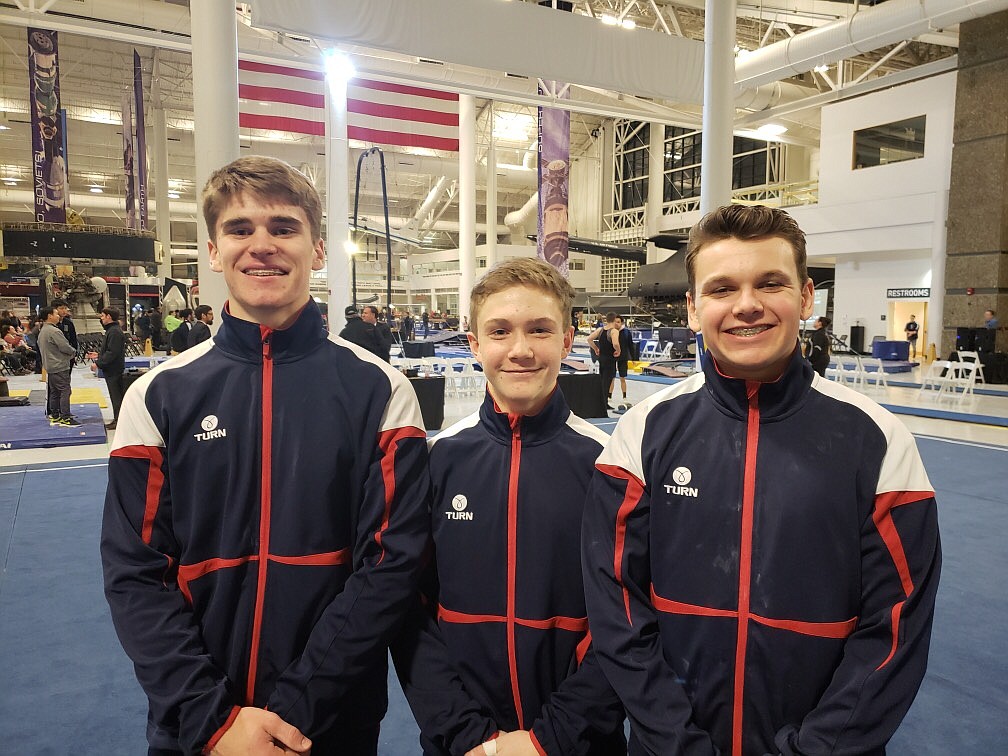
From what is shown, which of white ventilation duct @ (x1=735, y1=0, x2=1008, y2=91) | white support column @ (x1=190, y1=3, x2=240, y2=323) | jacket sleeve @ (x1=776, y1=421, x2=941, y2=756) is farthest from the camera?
white ventilation duct @ (x1=735, y1=0, x2=1008, y2=91)

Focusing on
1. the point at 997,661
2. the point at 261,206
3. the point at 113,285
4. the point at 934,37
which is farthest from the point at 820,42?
the point at 113,285

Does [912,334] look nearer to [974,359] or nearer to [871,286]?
[871,286]

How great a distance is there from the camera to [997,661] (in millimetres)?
3113

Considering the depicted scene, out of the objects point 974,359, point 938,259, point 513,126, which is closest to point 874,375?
point 974,359

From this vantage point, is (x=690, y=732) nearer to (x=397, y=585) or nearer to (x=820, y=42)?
(x=397, y=585)

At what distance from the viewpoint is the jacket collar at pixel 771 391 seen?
137 cm

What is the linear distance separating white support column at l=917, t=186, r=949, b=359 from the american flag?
42.3 feet

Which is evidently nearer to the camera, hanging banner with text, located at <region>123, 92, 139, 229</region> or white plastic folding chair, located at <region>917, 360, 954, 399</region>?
white plastic folding chair, located at <region>917, 360, 954, 399</region>

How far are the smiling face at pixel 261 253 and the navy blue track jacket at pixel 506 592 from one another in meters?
0.57

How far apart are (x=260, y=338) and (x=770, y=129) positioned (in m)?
21.7

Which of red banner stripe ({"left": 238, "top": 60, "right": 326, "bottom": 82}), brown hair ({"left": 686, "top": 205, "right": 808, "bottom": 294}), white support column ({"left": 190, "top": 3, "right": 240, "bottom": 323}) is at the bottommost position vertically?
brown hair ({"left": 686, "top": 205, "right": 808, "bottom": 294})

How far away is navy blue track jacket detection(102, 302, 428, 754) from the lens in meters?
1.41

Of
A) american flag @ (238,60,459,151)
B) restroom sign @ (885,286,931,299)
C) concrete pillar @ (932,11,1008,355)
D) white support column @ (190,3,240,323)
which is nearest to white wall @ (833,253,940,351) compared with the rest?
restroom sign @ (885,286,931,299)

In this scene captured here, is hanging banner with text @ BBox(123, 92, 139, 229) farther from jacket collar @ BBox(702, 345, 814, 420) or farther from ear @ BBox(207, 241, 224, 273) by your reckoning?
jacket collar @ BBox(702, 345, 814, 420)
